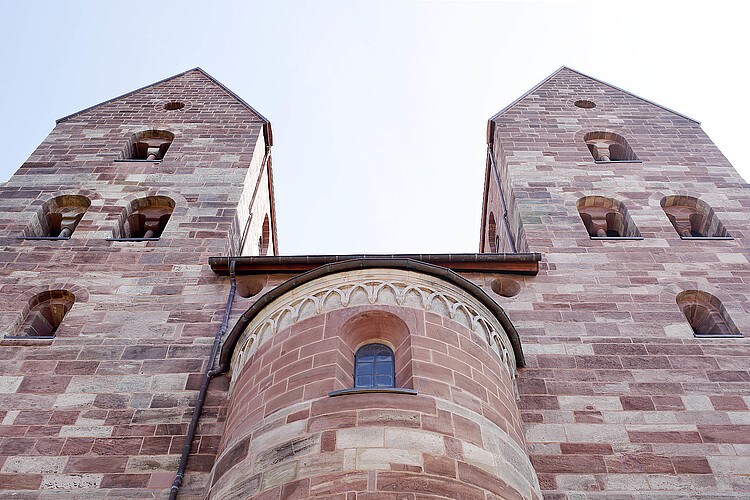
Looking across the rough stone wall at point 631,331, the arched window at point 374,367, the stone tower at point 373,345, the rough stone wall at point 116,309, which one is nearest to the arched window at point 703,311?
the stone tower at point 373,345

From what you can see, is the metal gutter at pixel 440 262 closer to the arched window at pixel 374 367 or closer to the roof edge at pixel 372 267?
the roof edge at pixel 372 267

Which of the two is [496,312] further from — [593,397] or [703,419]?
[703,419]

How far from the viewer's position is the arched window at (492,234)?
20766 mm

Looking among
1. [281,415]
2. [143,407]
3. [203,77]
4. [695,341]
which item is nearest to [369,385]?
[281,415]

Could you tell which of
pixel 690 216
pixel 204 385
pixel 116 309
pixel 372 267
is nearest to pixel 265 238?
pixel 116 309

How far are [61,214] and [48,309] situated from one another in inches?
138

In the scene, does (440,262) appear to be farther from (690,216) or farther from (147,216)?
(147,216)

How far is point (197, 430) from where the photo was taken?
9625 mm

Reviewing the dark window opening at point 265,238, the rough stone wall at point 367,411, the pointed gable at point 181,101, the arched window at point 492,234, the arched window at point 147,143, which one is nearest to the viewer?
the rough stone wall at point 367,411

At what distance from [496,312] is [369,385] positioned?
2552 mm

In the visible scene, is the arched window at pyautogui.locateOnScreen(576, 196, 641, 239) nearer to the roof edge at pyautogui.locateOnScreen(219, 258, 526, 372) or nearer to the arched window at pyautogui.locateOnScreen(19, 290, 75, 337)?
the roof edge at pyautogui.locateOnScreen(219, 258, 526, 372)

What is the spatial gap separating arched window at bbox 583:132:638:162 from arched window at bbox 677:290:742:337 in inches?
246

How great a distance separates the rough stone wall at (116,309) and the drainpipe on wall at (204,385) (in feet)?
0.36

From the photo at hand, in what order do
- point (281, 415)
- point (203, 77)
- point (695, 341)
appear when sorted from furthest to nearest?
point (203, 77) < point (695, 341) < point (281, 415)
